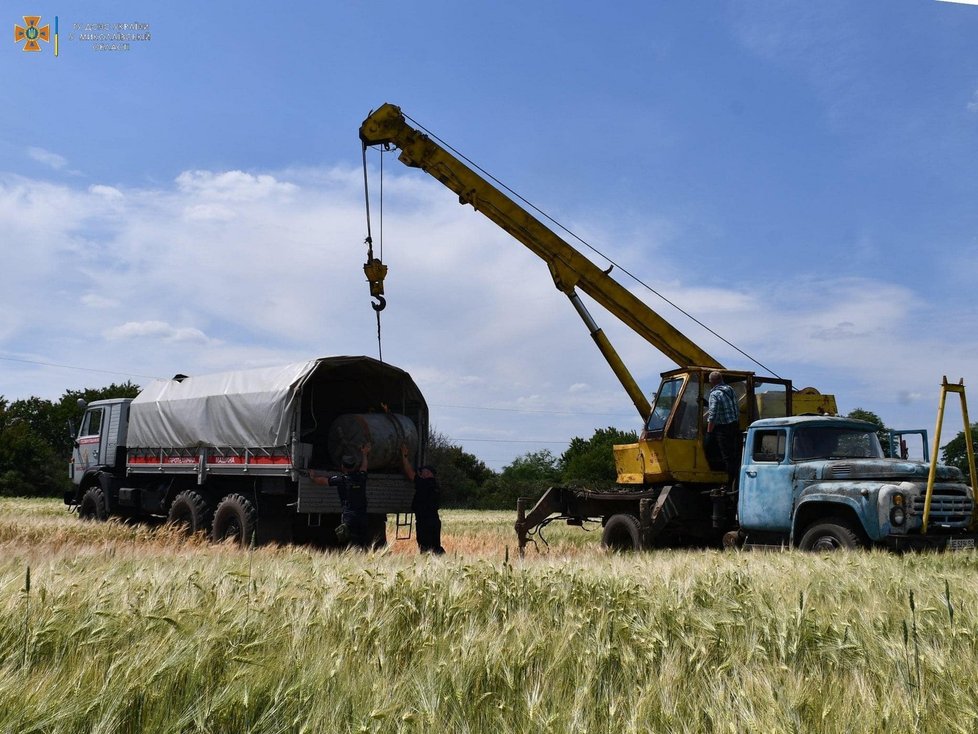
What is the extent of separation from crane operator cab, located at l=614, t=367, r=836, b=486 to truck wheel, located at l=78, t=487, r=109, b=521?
12185 mm

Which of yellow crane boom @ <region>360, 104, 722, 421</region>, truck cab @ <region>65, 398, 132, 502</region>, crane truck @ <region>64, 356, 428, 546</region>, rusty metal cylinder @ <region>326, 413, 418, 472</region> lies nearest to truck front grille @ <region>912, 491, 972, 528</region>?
yellow crane boom @ <region>360, 104, 722, 421</region>

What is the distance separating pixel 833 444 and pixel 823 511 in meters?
1.06

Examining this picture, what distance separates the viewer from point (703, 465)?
1302 cm

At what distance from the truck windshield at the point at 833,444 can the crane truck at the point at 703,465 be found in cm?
2

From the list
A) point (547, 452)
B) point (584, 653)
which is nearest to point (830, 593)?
point (584, 653)

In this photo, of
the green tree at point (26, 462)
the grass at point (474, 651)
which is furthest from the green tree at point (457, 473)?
the grass at point (474, 651)

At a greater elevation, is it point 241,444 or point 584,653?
point 241,444

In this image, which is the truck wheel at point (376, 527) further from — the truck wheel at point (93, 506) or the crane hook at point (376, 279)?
the truck wheel at point (93, 506)

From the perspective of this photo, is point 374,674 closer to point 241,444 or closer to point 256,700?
point 256,700

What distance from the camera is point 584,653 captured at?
4.06m

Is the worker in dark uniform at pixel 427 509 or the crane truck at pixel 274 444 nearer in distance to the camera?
the worker in dark uniform at pixel 427 509

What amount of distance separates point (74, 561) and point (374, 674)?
405 cm

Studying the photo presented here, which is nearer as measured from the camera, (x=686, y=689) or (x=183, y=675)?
(x=183, y=675)

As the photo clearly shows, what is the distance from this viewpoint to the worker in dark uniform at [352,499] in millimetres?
13398
